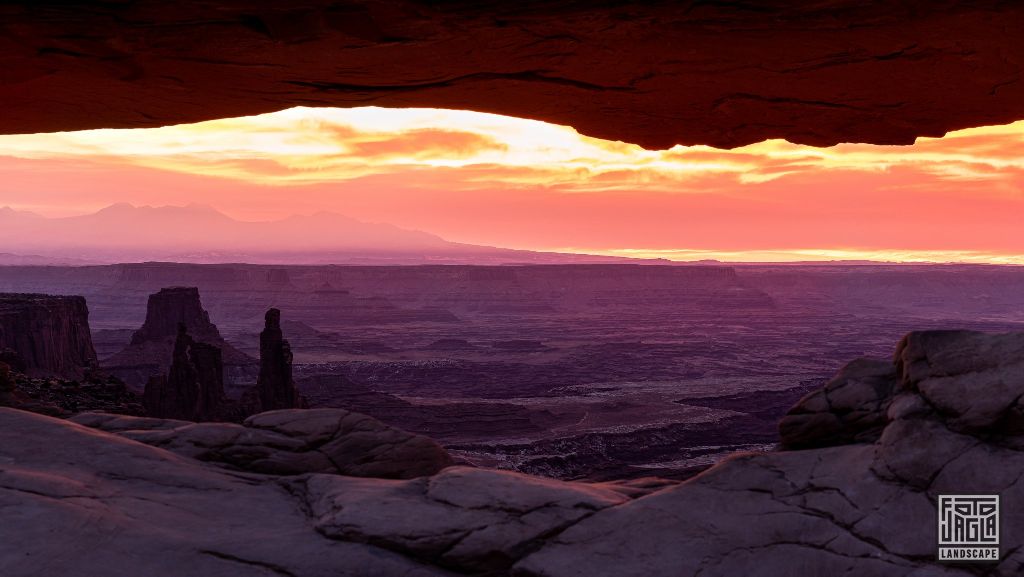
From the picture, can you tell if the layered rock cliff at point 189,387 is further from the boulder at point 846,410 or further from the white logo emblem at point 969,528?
the white logo emblem at point 969,528

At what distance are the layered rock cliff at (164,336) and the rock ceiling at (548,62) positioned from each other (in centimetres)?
7406

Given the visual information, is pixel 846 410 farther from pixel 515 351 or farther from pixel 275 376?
pixel 515 351

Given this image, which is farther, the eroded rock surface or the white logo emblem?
the eroded rock surface

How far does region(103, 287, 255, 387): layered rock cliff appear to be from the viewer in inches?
3076

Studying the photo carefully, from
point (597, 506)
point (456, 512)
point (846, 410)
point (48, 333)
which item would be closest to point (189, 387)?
point (48, 333)

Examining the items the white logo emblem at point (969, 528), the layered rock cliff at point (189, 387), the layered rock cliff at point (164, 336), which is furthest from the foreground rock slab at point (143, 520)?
the layered rock cliff at point (164, 336)

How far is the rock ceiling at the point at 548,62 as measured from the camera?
682 centimetres

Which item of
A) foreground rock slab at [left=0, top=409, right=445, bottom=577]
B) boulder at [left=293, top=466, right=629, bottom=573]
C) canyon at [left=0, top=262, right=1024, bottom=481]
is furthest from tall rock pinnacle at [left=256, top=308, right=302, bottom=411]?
boulder at [left=293, top=466, right=629, bottom=573]

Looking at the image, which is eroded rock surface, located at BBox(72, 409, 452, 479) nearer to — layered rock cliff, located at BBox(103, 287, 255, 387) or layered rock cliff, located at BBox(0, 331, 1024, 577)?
layered rock cliff, located at BBox(0, 331, 1024, 577)

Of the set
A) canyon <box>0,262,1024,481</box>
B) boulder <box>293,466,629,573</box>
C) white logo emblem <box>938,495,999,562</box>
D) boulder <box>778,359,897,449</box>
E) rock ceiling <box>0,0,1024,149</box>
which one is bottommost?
canyon <box>0,262,1024,481</box>

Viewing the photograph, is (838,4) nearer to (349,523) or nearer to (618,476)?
(349,523)

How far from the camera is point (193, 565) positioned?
6.54 meters

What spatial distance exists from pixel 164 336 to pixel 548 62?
8448 centimetres

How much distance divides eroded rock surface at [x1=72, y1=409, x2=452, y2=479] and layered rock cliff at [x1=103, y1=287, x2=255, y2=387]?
72.5 m
